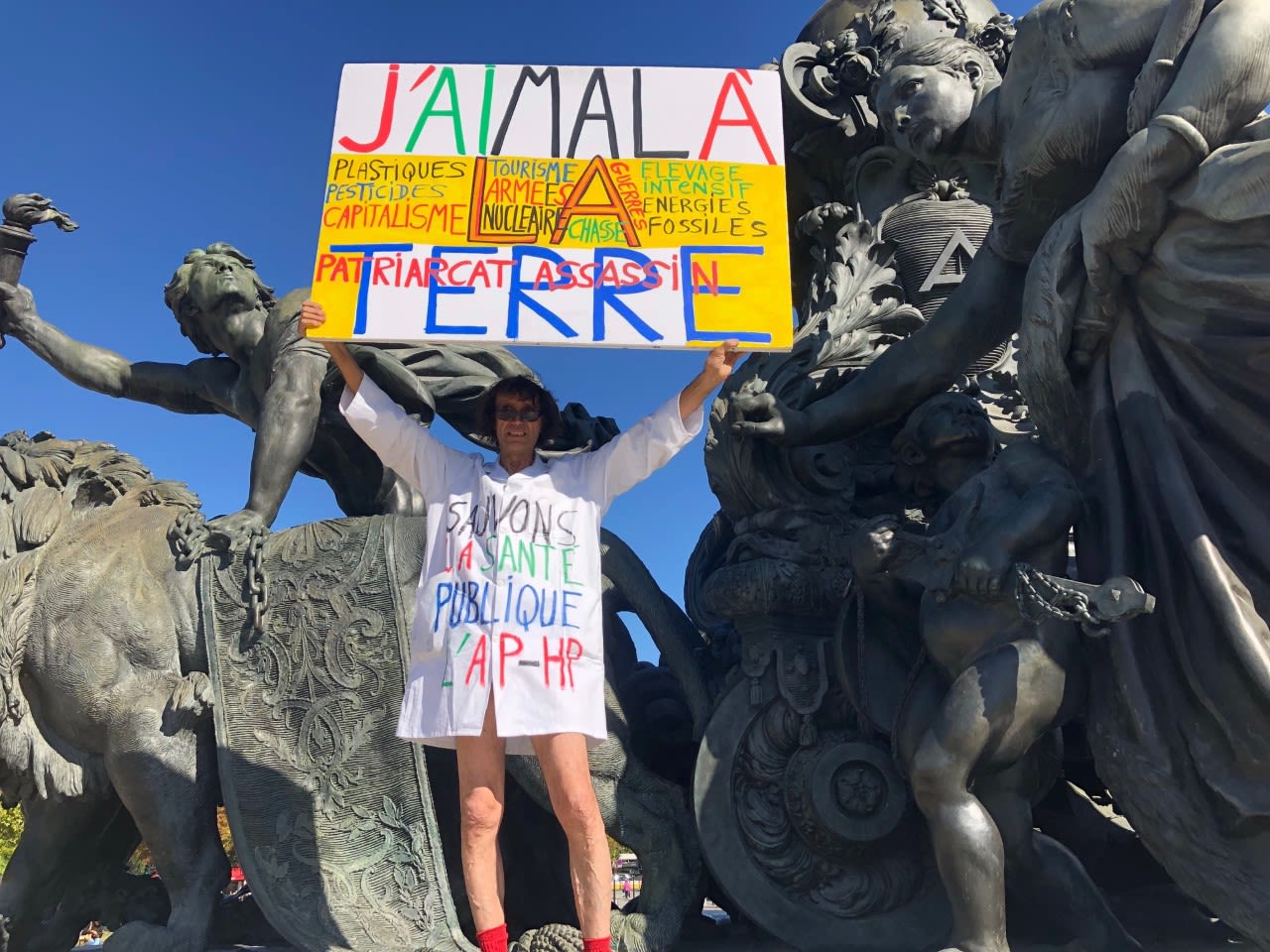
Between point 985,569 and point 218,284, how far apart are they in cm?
331

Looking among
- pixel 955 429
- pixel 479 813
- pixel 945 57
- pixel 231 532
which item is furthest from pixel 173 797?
pixel 945 57

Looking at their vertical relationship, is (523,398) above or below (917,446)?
below

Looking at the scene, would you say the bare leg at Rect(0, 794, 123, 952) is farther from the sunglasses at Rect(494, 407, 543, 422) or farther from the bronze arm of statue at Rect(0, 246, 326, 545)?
the sunglasses at Rect(494, 407, 543, 422)

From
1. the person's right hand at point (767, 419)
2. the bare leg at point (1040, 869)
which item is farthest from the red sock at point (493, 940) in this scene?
the person's right hand at point (767, 419)

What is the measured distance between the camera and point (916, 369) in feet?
11.9

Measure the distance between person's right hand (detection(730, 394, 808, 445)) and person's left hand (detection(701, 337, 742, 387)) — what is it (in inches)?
38.8

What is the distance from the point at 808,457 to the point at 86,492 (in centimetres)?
273

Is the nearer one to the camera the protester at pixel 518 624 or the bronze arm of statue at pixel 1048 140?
the protester at pixel 518 624

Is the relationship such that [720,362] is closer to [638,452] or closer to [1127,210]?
[638,452]

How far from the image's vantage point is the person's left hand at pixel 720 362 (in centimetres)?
258

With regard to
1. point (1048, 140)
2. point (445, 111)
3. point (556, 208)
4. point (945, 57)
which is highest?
point (945, 57)

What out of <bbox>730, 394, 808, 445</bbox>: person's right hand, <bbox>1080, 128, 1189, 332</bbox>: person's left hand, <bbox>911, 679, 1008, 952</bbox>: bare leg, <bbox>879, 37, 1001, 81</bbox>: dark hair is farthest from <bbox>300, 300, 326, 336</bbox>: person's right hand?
<bbox>879, 37, 1001, 81</bbox>: dark hair

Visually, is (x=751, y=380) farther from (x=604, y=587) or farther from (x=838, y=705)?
(x=838, y=705)

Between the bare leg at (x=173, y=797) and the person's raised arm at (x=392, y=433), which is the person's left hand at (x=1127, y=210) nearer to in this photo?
the person's raised arm at (x=392, y=433)
